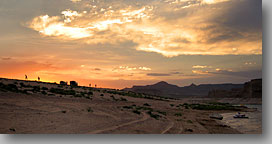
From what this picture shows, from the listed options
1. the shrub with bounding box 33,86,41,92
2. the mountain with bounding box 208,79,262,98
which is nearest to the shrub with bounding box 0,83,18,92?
the shrub with bounding box 33,86,41,92

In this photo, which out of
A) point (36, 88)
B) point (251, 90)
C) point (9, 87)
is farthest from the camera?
point (251, 90)

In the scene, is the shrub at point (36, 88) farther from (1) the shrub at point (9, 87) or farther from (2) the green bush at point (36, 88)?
(1) the shrub at point (9, 87)

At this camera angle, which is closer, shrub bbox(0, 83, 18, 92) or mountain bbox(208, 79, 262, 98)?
mountain bbox(208, 79, 262, 98)

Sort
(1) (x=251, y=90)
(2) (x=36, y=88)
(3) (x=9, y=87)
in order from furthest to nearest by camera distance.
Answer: (1) (x=251, y=90), (2) (x=36, y=88), (3) (x=9, y=87)

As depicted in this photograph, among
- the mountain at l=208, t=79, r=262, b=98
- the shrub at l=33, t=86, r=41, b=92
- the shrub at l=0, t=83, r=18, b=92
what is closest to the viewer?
the mountain at l=208, t=79, r=262, b=98

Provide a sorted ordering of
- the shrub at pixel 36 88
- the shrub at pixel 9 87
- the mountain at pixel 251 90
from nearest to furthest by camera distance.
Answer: the mountain at pixel 251 90 → the shrub at pixel 9 87 → the shrub at pixel 36 88

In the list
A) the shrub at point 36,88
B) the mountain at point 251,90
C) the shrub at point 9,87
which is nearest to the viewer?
the mountain at point 251,90

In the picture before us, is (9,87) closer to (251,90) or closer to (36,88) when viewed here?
(36,88)

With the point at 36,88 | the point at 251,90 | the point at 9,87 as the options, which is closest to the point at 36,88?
the point at 36,88

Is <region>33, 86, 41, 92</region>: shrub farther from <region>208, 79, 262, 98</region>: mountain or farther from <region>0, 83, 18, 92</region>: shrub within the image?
<region>208, 79, 262, 98</region>: mountain

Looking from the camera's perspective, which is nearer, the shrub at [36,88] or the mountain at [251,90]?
the mountain at [251,90]

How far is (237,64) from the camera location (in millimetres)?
8961

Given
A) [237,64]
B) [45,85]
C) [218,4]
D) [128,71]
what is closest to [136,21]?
[128,71]

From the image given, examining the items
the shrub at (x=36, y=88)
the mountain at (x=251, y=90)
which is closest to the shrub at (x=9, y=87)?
the shrub at (x=36, y=88)
